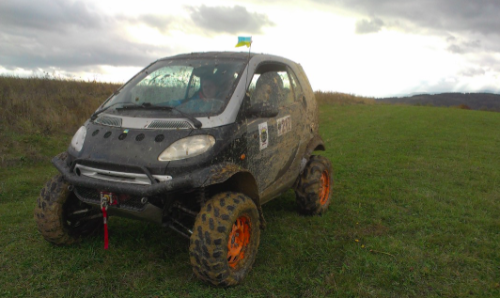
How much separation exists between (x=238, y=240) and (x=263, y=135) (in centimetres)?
112

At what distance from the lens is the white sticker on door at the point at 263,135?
164 inches

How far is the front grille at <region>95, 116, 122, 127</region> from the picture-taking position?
3760mm

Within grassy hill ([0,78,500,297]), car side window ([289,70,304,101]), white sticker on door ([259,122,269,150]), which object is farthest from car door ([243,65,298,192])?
grassy hill ([0,78,500,297])

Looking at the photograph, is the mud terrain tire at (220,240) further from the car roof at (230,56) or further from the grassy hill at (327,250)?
the car roof at (230,56)

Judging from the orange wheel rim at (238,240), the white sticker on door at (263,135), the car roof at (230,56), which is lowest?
the orange wheel rim at (238,240)

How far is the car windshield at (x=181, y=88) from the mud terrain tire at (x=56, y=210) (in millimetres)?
903

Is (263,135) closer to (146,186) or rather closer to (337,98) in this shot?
(146,186)

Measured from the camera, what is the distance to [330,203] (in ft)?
20.0

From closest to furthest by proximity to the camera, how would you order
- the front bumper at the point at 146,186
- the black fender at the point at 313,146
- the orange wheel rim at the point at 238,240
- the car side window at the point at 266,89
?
the front bumper at the point at 146,186
the orange wheel rim at the point at 238,240
the car side window at the point at 266,89
the black fender at the point at 313,146

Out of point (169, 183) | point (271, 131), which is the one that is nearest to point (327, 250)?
point (271, 131)

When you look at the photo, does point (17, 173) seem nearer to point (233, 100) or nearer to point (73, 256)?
point (73, 256)

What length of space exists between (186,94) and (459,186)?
557cm

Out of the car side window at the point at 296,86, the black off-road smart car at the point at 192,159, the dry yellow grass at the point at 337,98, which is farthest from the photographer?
the dry yellow grass at the point at 337,98

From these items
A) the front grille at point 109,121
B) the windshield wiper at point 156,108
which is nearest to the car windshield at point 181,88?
the windshield wiper at point 156,108
